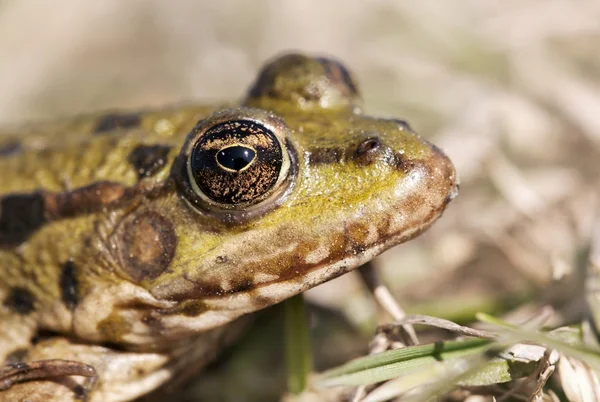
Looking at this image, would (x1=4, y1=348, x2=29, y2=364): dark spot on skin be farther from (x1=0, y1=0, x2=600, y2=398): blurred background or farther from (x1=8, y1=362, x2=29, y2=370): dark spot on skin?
(x1=0, y1=0, x2=600, y2=398): blurred background

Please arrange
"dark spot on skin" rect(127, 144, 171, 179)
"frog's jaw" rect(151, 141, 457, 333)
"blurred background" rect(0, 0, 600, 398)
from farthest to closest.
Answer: "blurred background" rect(0, 0, 600, 398) < "dark spot on skin" rect(127, 144, 171, 179) < "frog's jaw" rect(151, 141, 457, 333)

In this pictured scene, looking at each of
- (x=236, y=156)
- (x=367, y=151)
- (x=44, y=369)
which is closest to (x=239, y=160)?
(x=236, y=156)

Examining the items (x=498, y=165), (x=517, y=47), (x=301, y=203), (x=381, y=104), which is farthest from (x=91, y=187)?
(x=517, y=47)

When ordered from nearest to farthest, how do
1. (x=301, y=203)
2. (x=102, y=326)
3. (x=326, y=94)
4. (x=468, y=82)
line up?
(x=301, y=203), (x=102, y=326), (x=326, y=94), (x=468, y=82)

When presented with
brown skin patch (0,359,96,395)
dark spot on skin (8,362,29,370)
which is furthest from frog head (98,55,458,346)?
dark spot on skin (8,362,29,370)

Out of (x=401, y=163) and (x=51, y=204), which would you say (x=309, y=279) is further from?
(x=51, y=204)

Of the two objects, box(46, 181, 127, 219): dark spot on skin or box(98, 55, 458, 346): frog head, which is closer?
box(98, 55, 458, 346): frog head

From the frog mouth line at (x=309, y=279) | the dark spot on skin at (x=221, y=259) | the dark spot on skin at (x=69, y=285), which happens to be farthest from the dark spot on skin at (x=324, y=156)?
the dark spot on skin at (x=69, y=285)

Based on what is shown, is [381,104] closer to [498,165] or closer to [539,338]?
[498,165]

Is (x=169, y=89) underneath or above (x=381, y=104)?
above
